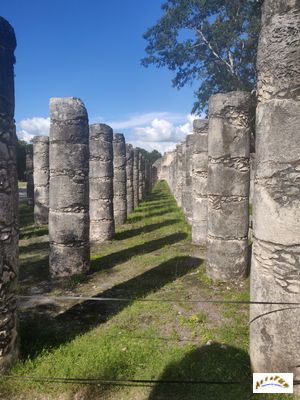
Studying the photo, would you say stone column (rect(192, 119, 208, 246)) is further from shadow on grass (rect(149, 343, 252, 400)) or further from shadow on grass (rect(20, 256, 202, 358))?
shadow on grass (rect(149, 343, 252, 400))

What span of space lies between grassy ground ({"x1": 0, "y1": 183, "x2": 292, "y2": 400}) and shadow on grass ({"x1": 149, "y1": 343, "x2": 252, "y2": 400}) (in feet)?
0.04

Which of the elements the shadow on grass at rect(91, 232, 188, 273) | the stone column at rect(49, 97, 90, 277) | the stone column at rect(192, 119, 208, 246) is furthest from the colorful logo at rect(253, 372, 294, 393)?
the stone column at rect(192, 119, 208, 246)

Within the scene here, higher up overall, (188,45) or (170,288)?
(188,45)

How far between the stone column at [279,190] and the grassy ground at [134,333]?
0.68 metres

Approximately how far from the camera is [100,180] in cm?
1173

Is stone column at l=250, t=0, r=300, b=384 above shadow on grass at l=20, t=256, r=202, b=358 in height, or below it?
above

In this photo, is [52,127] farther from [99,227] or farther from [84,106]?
[99,227]

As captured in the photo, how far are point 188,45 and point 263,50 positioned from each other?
19535mm

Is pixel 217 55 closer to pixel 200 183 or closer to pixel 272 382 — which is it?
pixel 200 183

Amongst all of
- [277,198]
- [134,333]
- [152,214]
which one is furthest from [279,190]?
[152,214]

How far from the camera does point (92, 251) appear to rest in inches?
421

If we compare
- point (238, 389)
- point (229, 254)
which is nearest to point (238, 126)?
point (229, 254)

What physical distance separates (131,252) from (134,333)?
5.10m

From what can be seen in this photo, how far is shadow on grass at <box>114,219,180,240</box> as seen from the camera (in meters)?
12.6
